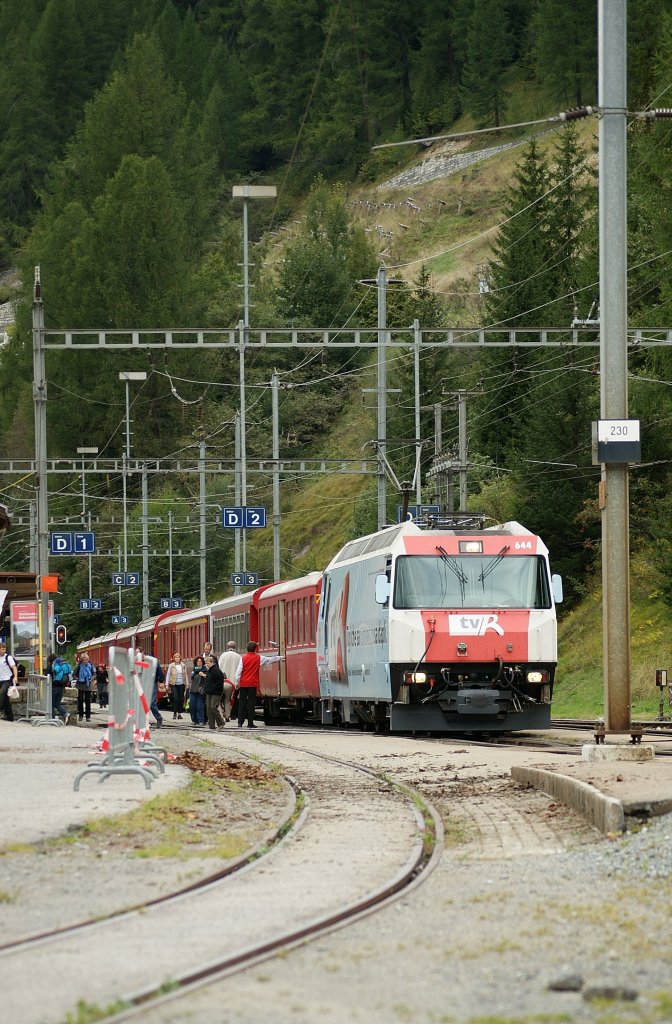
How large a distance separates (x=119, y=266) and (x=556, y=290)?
32.6 metres

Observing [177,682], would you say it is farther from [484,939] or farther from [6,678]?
[484,939]

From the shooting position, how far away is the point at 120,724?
18.0 metres

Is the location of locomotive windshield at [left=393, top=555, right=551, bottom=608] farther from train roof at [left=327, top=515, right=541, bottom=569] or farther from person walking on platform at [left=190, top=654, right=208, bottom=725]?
person walking on platform at [left=190, top=654, right=208, bottom=725]

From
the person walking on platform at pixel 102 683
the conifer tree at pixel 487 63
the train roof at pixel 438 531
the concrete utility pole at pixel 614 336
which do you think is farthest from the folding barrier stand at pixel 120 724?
the conifer tree at pixel 487 63

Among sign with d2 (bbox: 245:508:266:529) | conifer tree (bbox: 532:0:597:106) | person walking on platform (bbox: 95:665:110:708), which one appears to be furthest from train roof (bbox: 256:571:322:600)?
conifer tree (bbox: 532:0:597:106)

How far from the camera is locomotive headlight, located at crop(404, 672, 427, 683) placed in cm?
2719

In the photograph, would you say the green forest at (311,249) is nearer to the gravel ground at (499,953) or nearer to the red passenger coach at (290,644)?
the red passenger coach at (290,644)

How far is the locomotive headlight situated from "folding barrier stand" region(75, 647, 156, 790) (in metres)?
9.05

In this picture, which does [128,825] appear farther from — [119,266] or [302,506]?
[119,266]

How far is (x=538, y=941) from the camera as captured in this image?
8562 mm

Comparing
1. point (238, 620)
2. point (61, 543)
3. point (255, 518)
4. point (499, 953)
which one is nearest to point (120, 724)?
point (499, 953)

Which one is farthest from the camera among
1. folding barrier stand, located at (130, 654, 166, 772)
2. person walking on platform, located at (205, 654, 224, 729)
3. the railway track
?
person walking on platform, located at (205, 654, 224, 729)

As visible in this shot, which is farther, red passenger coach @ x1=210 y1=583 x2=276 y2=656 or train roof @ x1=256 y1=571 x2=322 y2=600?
red passenger coach @ x1=210 y1=583 x2=276 y2=656

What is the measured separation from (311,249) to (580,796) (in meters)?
94.3
